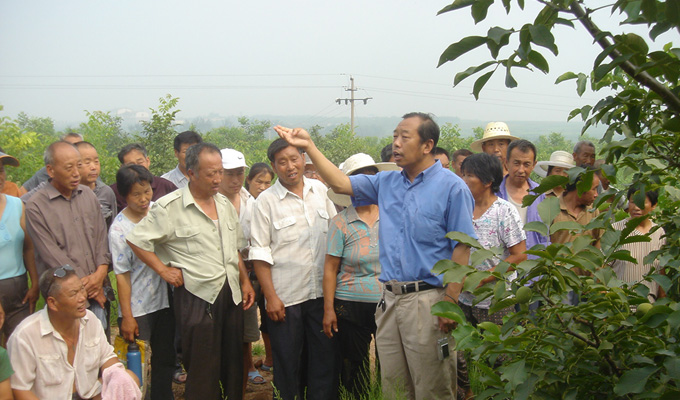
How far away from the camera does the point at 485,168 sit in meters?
4.03

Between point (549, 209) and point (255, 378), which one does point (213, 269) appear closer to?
point (255, 378)

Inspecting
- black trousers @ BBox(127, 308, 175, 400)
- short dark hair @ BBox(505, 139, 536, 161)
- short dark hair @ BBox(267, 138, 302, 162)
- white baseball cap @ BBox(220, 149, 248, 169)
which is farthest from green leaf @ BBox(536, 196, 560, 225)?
white baseball cap @ BBox(220, 149, 248, 169)

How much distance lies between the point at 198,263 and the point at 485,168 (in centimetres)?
196

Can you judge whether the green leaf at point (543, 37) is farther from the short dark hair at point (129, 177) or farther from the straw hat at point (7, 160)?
the straw hat at point (7, 160)

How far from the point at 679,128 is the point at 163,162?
508 inches

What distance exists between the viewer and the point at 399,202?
11.1 feet

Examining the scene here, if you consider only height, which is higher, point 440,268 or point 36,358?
point 440,268

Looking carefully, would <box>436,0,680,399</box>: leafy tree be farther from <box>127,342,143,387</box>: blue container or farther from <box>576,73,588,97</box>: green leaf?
<box>127,342,143,387</box>: blue container

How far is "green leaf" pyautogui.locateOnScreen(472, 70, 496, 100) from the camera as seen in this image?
132cm

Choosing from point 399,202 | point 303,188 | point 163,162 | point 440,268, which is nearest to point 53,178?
point 303,188

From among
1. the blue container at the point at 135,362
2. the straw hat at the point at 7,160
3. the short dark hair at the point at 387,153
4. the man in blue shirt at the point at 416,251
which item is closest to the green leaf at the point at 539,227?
the man in blue shirt at the point at 416,251

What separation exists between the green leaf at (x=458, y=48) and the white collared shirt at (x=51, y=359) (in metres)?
3.09

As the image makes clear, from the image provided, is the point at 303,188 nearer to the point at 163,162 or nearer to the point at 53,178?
the point at 53,178

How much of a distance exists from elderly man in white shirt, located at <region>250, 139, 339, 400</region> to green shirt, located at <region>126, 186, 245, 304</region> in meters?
0.22
